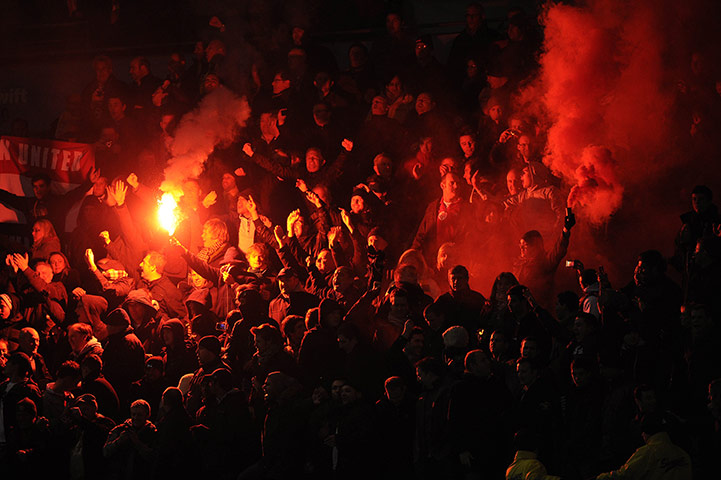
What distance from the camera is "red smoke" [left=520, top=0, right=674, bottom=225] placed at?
890 cm

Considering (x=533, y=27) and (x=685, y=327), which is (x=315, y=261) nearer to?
(x=533, y=27)

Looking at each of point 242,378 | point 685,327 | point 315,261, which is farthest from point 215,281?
point 685,327

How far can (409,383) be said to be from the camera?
21.8 ft

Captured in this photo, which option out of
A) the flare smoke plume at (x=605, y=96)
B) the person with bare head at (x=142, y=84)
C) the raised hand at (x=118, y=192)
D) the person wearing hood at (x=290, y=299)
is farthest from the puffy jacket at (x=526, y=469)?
the person with bare head at (x=142, y=84)

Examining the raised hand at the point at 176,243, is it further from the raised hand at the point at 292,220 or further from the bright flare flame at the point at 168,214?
the raised hand at the point at 292,220

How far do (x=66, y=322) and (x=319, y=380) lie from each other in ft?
14.4

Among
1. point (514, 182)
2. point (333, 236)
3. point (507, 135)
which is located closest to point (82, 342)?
point (333, 236)

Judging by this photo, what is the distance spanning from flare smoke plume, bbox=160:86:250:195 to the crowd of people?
15cm

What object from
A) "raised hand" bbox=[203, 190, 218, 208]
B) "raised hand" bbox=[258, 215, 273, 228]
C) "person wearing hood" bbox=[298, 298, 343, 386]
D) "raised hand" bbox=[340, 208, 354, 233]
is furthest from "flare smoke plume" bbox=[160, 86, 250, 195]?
"person wearing hood" bbox=[298, 298, 343, 386]

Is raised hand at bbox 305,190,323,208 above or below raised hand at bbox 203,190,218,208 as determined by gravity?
below

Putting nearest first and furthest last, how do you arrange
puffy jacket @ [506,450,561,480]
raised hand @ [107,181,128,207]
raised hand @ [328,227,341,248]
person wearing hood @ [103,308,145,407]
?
puffy jacket @ [506,450,561,480] → person wearing hood @ [103,308,145,407] → raised hand @ [328,227,341,248] → raised hand @ [107,181,128,207]

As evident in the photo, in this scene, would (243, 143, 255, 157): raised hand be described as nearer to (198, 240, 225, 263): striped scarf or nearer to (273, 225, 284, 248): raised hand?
(198, 240, 225, 263): striped scarf

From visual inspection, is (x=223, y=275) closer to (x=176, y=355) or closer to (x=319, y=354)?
(x=176, y=355)

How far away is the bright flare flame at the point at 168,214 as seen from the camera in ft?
34.2
